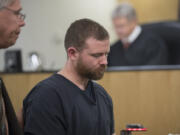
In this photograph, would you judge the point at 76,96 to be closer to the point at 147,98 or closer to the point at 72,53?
the point at 72,53

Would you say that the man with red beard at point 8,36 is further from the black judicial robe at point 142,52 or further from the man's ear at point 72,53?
the black judicial robe at point 142,52

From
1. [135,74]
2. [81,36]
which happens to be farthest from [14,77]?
[81,36]

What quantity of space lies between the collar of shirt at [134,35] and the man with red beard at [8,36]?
2.75 m

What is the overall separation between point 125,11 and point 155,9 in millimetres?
292

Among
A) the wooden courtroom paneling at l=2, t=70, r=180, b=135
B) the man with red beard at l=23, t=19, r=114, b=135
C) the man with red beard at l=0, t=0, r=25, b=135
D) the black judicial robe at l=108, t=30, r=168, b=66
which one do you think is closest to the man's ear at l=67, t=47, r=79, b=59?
the man with red beard at l=23, t=19, r=114, b=135

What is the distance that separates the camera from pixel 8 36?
44.1 inches

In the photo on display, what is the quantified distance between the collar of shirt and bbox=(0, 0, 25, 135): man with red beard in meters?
2.75

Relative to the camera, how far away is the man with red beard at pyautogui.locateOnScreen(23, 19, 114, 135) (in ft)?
4.86

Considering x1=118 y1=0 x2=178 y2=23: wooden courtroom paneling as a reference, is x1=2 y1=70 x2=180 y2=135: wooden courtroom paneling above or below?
below

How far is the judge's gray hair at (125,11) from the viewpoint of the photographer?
3797 millimetres

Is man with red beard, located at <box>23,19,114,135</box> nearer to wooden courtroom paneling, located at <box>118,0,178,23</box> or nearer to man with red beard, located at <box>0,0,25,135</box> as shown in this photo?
man with red beard, located at <box>0,0,25,135</box>

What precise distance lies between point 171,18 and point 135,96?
93 centimetres

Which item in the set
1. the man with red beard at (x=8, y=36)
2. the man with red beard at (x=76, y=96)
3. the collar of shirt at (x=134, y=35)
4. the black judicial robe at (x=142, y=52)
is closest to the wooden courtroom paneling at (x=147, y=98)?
the black judicial robe at (x=142, y=52)

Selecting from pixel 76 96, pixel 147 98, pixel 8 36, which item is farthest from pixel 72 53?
pixel 147 98
